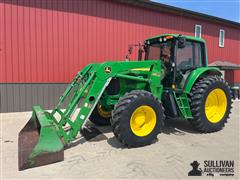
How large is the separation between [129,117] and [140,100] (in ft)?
1.25

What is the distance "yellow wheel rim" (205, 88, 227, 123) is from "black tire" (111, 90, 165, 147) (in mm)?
1694

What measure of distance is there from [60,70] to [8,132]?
11.0 ft

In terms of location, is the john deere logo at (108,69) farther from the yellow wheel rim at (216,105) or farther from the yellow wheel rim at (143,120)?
the yellow wheel rim at (216,105)

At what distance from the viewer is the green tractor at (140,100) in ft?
13.0

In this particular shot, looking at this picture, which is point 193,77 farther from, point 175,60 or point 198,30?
point 198,30

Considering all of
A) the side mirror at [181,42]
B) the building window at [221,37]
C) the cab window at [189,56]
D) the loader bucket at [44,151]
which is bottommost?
the loader bucket at [44,151]

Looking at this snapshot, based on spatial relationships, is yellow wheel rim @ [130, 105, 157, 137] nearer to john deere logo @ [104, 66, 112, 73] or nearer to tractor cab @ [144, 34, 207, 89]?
john deere logo @ [104, 66, 112, 73]

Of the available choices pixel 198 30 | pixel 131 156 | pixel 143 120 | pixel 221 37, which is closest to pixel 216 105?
pixel 143 120

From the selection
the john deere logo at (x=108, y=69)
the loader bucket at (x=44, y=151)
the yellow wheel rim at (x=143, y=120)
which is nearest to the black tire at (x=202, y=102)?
the yellow wheel rim at (x=143, y=120)

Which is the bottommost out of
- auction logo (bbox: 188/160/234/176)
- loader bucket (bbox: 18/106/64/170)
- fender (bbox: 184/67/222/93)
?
auction logo (bbox: 188/160/234/176)

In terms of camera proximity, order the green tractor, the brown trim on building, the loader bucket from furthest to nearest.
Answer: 1. the brown trim on building
2. the green tractor
3. the loader bucket

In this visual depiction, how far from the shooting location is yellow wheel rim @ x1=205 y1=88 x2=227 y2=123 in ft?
18.0

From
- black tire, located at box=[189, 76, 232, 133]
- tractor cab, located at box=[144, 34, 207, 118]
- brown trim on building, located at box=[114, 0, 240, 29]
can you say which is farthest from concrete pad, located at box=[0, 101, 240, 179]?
brown trim on building, located at box=[114, 0, 240, 29]

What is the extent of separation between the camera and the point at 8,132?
532 centimetres
